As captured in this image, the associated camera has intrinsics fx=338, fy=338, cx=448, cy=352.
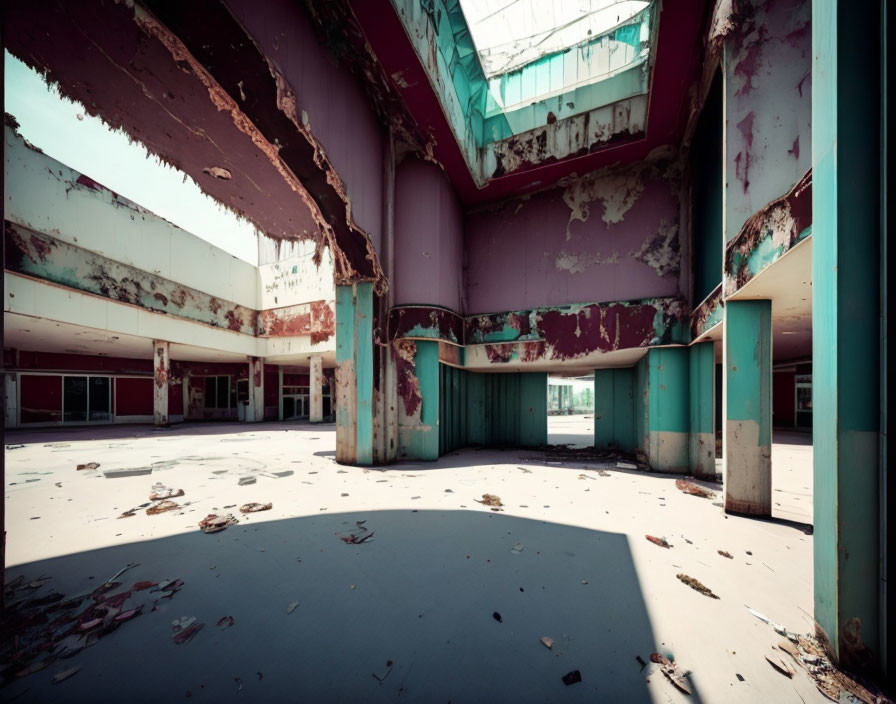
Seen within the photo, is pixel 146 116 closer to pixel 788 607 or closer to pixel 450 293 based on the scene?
pixel 450 293

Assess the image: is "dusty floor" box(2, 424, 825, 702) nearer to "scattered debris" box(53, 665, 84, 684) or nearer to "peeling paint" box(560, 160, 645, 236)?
"scattered debris" box(53, 665, 84, 684)

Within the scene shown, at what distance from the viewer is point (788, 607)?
1.92m

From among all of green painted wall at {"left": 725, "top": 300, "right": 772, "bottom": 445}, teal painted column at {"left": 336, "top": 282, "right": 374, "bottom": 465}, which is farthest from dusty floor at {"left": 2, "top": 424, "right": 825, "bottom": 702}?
teal painted column at {"left": 336, "top": 282, "right": 374, "bottom": 465}

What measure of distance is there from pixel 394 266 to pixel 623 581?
507 centimetres

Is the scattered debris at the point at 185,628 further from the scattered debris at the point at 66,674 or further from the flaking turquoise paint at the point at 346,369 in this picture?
the flaking turquoise paint at the point at 346,369

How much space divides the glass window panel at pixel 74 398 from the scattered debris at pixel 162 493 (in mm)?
14101

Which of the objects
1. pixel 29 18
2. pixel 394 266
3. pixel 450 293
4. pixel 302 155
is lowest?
pixel 450 293

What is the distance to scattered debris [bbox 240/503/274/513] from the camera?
3294 millimetres

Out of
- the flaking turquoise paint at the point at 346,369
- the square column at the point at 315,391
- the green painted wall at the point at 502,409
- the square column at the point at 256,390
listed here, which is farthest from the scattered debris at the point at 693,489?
the square column at the point at 256,390

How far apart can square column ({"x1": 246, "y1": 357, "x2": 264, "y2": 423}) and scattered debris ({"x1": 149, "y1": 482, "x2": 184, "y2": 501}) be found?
1119 cm

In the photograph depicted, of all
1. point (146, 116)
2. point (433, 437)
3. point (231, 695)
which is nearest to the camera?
point (231, 695)

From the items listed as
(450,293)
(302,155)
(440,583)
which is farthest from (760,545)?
(302,155)

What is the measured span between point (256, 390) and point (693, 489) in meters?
15.2

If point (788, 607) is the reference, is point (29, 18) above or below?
above
